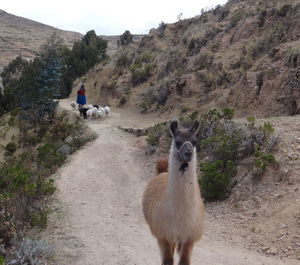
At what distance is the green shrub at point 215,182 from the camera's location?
9664mm

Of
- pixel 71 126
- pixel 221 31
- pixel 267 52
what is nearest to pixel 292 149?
pixel 267 52

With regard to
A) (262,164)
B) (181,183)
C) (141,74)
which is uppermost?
(141,74)

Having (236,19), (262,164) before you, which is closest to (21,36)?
(236,19)

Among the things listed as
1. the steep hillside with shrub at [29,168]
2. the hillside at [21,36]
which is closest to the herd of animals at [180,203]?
the steep hillside with shrub at [29,168]

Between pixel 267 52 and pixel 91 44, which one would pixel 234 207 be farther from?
pixel 91 44

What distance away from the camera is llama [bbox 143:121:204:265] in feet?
15.1

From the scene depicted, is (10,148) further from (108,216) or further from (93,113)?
(108,216)

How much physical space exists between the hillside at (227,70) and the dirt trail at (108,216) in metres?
4.76

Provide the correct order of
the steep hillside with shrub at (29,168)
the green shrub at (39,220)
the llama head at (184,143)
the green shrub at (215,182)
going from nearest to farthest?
the llama head at (184,143) < the steep hillside with shrub at (29,168) < the green shrub at (39,220) < the green shrub at (215,182)

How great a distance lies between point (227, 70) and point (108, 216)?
12.4 metres

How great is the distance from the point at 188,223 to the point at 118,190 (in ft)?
22.8

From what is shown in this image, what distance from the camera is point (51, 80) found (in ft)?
78.2

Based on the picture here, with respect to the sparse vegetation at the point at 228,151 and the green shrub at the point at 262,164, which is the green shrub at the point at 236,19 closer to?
the sparse vegetation at the point at 228,151

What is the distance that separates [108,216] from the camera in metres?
9.45
